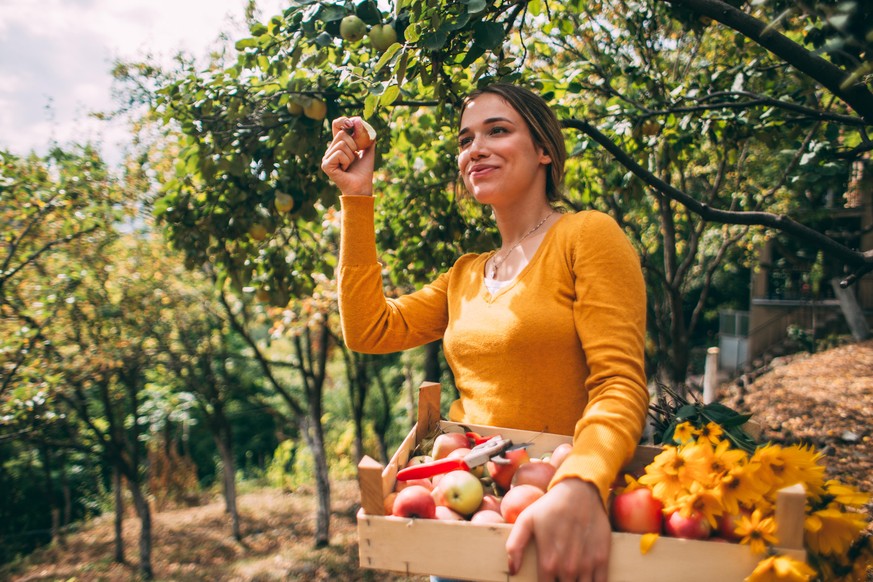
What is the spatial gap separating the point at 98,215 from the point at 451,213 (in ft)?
18.9

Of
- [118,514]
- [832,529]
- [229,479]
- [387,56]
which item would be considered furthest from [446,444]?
[229,479]

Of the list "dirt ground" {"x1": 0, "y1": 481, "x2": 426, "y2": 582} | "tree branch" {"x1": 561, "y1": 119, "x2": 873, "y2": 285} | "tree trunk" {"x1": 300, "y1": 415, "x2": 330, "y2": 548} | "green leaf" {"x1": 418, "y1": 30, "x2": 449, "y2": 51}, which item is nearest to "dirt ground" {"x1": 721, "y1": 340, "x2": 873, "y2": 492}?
"tree branch" {"x1": 561, "y1": 119, "x2": 873, "y2": 285}

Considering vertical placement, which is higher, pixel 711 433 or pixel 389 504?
pixel 711 433

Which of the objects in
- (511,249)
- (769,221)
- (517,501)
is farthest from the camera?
(769,221)

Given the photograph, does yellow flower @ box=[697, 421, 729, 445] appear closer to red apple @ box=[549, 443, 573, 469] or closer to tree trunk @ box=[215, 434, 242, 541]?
red apple @ box=[549, 443, 573, 469]

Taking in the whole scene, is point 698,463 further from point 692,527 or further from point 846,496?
point 846,496

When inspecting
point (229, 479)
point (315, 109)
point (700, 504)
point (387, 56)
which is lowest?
point (229, 479)

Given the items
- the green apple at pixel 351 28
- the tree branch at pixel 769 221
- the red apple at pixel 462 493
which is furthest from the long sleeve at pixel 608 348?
the green apple at pixel 351 28

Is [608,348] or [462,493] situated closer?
[462,493]

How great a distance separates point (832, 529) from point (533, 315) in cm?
79

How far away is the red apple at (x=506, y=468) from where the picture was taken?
1444 mm

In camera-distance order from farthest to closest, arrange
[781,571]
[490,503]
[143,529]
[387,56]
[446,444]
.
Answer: [143,529], [387,56], [446,444], [490,503], [781,571]

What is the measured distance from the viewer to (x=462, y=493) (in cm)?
131

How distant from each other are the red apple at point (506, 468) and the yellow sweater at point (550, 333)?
171mm
